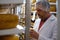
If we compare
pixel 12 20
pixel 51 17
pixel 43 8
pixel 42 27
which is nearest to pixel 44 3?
pixel 43 8

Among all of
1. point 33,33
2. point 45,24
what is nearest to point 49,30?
point 45,24

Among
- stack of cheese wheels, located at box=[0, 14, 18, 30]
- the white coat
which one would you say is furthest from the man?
stack of cheese wheels, located at box=[0, 14, 18, 30]

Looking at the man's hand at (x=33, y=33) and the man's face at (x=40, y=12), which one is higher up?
the man's face at (x=40, y=12)

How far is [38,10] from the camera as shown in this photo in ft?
7.54

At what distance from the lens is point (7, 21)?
1.02 m

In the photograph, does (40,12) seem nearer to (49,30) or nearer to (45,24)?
(45,24)

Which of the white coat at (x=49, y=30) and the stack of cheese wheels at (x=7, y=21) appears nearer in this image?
the stack of cheese wheels at (x=7, y=21)

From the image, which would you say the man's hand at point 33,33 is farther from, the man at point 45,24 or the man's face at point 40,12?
the man's face at point 40,12

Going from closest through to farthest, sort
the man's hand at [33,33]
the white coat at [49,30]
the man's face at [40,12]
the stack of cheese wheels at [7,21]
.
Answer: the stack of cheese wheels at [7,21], the man's hand at [33,33], the white coat at [49,30], the man's face at [40,12]

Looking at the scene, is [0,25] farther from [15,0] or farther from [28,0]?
[28,0]

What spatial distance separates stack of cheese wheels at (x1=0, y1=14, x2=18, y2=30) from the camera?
1.01 m

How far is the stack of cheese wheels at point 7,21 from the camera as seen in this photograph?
39.6 inches

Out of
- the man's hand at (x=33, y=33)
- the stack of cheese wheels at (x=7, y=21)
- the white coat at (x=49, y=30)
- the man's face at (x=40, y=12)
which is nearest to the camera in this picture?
the stack of cheese wheels at (x=7, y=21)

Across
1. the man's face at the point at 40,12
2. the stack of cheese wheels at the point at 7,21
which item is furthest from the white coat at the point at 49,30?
the stack of cheese wheels at the point at 7,21
